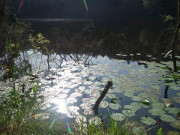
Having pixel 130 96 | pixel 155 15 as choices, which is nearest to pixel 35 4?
pixel 155 15

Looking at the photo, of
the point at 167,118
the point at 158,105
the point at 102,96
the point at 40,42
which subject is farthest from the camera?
the point at 40,42

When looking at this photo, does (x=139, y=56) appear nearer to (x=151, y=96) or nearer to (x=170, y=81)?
(x=170, y=81)

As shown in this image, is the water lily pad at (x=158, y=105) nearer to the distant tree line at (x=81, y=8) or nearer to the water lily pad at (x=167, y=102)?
the water lily pad at (x=167, y=102)

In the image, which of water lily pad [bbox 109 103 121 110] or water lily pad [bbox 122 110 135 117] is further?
water lily pad [bbox 109 103 121 110]

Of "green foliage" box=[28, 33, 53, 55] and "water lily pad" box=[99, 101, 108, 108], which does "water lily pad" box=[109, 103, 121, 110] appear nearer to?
"water lily pad" box=[99, 101, 108, 108]

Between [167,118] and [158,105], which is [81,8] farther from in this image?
[167,118]

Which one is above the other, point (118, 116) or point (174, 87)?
point (174, 87)

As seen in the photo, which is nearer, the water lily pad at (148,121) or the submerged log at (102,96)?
the water lily pad at (148,121)

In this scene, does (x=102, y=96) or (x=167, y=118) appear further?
(x=102, y=96)

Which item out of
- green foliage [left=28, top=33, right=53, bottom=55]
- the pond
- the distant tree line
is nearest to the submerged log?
the pond

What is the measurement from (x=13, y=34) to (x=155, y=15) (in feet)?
99.6

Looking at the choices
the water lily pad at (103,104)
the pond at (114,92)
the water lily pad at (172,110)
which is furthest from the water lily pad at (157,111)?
the water lily pad at (103,104)

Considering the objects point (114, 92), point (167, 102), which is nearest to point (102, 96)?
point (114, 92)

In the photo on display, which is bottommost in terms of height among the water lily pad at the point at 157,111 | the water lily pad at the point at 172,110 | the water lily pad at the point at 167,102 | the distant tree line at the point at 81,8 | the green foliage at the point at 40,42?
the water lily pad at the point at 157,111
